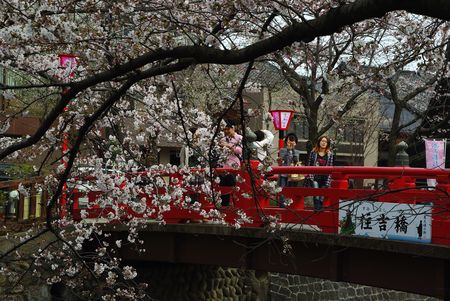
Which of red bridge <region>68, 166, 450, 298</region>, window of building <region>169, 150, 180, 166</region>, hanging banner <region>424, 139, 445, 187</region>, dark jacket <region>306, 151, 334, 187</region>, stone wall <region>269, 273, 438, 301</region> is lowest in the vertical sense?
stone wall <region>269, 273, 438, 301</region>

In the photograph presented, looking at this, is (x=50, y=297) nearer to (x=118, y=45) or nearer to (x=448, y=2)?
(x=118, y=45)

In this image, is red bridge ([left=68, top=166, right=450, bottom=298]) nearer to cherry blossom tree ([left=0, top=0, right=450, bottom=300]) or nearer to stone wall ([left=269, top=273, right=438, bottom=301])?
cherry blossom tree ([left=0, top=0, right=450, bottom=300])

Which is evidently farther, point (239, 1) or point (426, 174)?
point (426, 174)

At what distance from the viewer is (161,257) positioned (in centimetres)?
1362

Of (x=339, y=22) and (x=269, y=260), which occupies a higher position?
(x=339, y=22)

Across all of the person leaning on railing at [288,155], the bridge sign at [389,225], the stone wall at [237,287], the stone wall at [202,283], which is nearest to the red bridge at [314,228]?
the bridge sign at [389,225]

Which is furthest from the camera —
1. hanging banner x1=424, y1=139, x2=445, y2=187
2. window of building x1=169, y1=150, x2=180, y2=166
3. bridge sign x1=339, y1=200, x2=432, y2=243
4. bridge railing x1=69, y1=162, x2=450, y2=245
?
window of building x1=169, y1=150, x2=180, y2=166

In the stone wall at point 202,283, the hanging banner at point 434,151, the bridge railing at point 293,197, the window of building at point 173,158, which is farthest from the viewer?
the window of building at point 173,158

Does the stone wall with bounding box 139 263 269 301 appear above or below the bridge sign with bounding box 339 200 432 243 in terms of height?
below

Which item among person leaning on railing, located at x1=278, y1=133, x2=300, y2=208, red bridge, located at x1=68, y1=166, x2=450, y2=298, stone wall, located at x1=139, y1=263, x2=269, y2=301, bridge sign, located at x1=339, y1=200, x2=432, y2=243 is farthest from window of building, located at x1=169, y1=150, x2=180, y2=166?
bridge sign, located at x1=339, y1=200, x2=432, y2=243

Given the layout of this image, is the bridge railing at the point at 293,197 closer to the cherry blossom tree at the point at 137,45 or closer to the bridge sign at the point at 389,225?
the bridge sign at the point at 389,225

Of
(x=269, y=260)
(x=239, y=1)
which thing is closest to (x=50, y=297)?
(x=269, y=260)

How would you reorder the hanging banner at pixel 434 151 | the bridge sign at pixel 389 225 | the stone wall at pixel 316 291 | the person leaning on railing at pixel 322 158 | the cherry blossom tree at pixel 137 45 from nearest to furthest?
the cherry blossom tree at pixel 137 45, the bridge sign at pixel 389 225, the person leaning on railing at pixel 322 158, the hanging banner at pixel 434 151, the stone wall at pixel 316 291

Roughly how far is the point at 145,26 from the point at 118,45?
307mm
